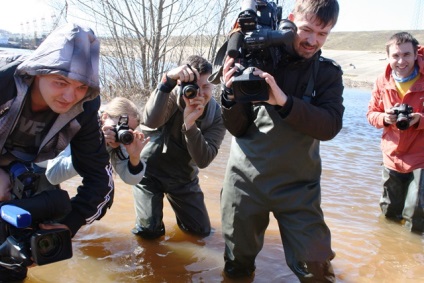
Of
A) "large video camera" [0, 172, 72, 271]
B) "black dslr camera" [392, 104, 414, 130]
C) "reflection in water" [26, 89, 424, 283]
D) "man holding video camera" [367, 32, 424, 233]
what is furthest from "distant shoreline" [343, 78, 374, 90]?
"large video camera" [0, 172, 72, 271]

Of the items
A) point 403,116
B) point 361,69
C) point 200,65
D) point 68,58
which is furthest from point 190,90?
point 361,69

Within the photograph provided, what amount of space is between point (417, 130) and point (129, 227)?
2.82 meters

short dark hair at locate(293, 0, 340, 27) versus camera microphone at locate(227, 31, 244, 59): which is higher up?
short dark hair at locate(293, 0, 340, 27)

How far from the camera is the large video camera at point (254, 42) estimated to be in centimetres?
253

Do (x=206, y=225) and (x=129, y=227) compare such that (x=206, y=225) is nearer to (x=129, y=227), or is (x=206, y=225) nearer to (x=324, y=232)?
(x=129, y=227)

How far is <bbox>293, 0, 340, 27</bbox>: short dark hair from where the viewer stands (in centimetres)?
265

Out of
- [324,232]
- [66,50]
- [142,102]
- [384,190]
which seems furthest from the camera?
[142,102]

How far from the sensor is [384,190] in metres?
4.80

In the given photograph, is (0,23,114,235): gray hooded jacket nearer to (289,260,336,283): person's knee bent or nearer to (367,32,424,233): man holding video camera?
(289,260,336,283): person's knee bent

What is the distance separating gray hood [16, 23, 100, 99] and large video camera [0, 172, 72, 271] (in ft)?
1.85

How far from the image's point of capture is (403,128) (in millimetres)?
4336

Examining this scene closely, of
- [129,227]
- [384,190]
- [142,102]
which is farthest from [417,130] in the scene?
[142,102]

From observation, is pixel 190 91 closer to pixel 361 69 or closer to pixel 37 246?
pixel 37 246

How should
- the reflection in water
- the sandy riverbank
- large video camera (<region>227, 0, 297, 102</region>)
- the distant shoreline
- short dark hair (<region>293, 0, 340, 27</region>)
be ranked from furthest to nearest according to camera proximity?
1. the sandy riverbank
2. the distant shoreline
3. the reflection in water
4. short dark hair (<region>293, 0, 340, 27</region>)
5. large video camera (<region>227, 0, 297, 102</region>)
